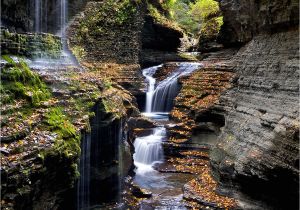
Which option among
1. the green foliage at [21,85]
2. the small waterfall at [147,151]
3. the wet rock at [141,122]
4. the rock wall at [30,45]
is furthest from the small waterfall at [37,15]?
the green foliage at [21,85]

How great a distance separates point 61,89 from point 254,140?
5867 mm

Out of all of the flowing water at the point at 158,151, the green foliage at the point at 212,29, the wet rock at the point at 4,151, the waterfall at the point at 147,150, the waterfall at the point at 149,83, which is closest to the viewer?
the wet rock at the point at 4,151

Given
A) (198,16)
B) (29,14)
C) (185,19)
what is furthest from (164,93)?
(185,19)

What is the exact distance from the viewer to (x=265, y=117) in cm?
1018

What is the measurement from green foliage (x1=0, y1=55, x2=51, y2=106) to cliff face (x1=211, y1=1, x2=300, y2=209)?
6009 millimetres

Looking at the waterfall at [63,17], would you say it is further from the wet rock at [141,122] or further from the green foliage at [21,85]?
the green foliage at [21,85]

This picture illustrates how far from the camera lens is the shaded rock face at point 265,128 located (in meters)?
8.75

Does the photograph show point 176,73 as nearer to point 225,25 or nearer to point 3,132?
point 225,25

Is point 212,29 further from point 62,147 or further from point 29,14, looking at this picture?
point 62,147

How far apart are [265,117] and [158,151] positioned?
24.4 feet

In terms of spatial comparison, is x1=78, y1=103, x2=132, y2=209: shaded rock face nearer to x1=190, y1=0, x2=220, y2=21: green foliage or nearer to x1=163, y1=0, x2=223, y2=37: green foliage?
x1=190, y1=0, x2=220, y2=21: green foliage

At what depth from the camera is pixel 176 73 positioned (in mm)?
23703

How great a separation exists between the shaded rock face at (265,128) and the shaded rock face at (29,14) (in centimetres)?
1032

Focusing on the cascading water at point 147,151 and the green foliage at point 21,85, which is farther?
the cascading water at point 147,151
